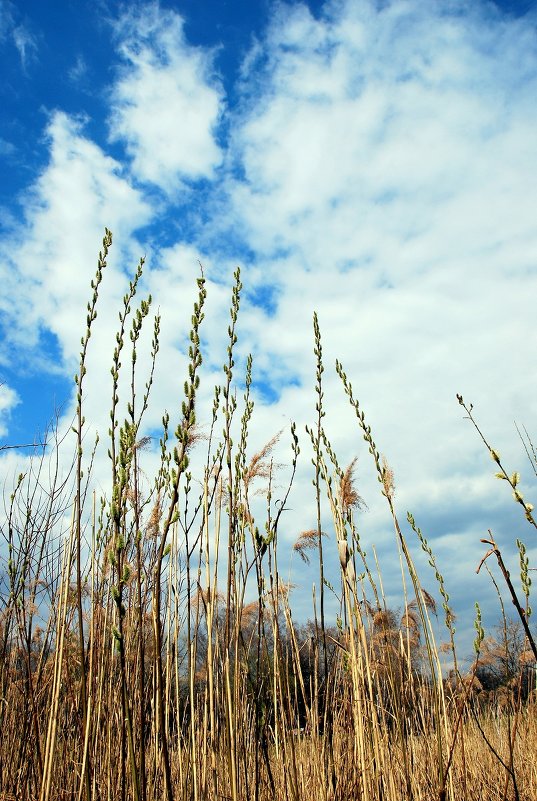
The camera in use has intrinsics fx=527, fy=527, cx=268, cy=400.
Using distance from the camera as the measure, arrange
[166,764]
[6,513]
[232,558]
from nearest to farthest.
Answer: [166,764] < [232,558] < [6,513]

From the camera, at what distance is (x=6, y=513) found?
3270 mm

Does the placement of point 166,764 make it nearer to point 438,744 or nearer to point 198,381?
point 198,381

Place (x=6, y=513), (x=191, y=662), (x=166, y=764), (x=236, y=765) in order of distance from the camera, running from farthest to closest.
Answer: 1. (x=6, y=513)
2. (x=191, y=662)
3. (x=236, y=765)
4. (x=166, y=764)

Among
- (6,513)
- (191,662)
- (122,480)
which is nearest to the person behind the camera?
(122,480)

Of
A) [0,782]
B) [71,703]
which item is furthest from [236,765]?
[0,782]

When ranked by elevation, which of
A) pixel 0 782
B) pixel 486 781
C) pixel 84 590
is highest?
pixel 84 590

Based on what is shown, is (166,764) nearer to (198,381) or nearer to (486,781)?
(198,381)

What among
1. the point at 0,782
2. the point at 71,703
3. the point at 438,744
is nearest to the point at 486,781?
the point at 438,744

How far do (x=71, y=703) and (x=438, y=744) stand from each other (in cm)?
183

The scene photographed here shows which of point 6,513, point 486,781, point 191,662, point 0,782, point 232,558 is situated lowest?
point 486,781

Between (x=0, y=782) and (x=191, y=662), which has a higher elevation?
(x=191, y=662)

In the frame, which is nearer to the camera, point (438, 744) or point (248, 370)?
point (438, 744)

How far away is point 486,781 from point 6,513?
3424mm

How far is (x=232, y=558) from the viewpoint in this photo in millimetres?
1744
